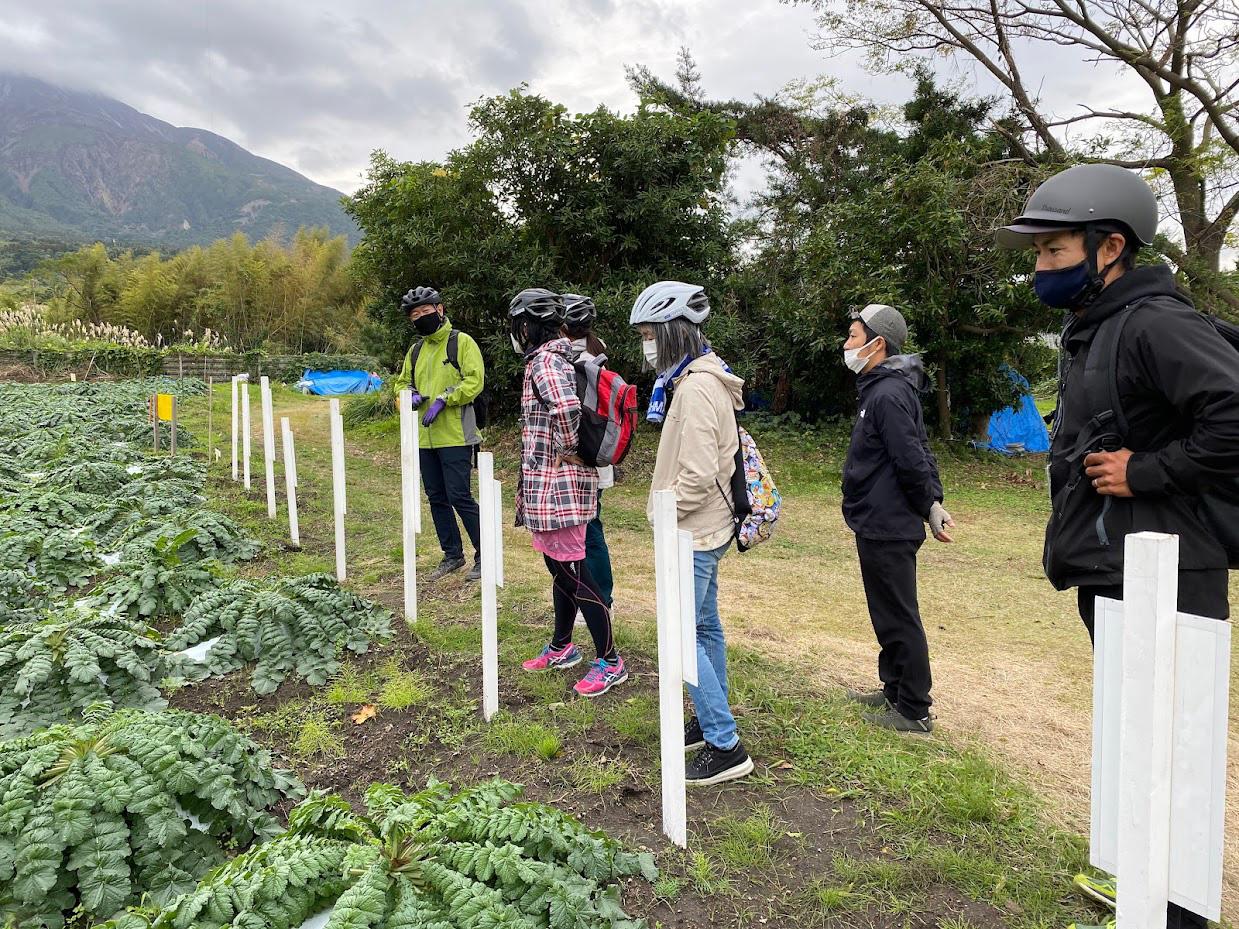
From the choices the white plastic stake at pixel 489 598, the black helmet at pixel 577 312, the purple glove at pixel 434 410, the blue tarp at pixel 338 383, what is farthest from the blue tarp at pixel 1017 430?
the blue tarp at pixel 338 383

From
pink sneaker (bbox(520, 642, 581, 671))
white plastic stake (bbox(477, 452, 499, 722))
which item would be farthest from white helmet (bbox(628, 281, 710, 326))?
pink sneaker (bbox(520, 642, 581, 671))

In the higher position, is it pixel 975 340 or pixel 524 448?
pixel 975 340

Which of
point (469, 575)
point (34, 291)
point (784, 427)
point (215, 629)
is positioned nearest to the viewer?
point (215, 629)

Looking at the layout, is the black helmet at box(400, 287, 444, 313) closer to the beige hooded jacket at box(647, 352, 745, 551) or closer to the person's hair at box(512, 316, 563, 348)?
the person's hair at box(512, 316, 563, 348)

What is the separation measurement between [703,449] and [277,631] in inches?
107

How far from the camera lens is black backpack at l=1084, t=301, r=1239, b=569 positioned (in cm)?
194

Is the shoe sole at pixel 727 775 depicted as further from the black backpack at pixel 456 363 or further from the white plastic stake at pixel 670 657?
the black backpack at pixel 456 363

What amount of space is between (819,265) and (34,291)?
4328 centimetres

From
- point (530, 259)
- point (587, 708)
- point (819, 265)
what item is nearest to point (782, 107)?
point (819, 265)

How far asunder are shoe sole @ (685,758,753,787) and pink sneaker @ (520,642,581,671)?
4.11 feet

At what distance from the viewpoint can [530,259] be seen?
11.1 metres

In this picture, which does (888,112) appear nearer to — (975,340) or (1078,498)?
(975,340)

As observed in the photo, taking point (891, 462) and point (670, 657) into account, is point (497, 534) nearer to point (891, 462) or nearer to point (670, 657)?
point (670, 657)

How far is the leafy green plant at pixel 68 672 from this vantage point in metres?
3.01
